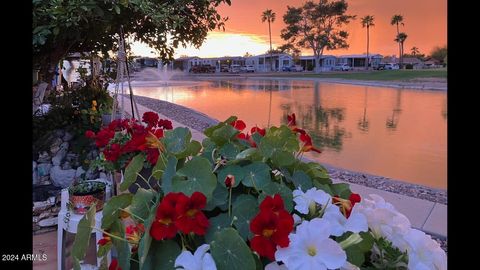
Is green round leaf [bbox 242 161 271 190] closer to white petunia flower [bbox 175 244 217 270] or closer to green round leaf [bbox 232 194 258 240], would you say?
green round leaf [bbox 232 194 258 240]

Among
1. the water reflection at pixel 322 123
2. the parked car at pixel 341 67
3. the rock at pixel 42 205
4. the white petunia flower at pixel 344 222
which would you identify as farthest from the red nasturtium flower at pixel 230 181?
the parked car at pixel 341 67

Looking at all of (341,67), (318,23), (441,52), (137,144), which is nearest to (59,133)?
(137,144)

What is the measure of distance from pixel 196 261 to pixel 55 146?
388cm

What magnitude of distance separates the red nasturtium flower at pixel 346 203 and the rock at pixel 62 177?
355 centimetres

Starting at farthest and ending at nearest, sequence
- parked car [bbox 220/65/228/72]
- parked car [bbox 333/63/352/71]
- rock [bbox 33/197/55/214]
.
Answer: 1. parked car [bbox 220/65/228/72]
2. parked car [bbox 333/63/352/71]
3. rock [bbox 33/197/55/214]

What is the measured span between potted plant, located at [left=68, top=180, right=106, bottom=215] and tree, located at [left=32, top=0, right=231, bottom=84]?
1.35m

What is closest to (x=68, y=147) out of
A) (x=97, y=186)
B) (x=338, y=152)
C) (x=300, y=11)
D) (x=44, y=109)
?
(x=44, y=109)

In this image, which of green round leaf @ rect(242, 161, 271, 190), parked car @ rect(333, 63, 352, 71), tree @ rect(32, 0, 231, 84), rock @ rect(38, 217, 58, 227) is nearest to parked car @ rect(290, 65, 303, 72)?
parked car @ rect(333, 63, 352, 71)

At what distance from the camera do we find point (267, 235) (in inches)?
31.5

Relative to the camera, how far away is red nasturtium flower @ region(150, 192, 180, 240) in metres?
0.83

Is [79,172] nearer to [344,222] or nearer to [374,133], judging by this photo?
[344,222]

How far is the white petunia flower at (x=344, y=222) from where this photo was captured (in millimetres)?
870
